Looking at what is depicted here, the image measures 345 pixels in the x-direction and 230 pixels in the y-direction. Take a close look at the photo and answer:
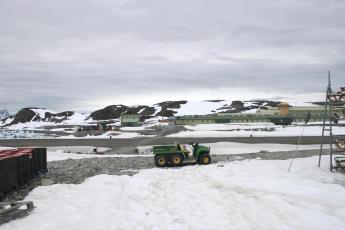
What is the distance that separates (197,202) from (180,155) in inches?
435

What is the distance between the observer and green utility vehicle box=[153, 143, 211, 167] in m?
23.2

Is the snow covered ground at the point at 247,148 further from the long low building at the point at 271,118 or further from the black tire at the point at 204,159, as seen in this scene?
the long low building at the point at 271,118

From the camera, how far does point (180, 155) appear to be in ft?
76.7

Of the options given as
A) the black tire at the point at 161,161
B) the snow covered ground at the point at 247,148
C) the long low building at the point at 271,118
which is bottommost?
the snow covered ground at the point at 247,148

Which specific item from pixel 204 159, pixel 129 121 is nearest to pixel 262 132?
pixel 204 159

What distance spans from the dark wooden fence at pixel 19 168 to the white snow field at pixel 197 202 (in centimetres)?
108

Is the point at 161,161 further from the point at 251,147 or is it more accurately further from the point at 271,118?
the point at 271,118

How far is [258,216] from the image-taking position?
10352 millimetres

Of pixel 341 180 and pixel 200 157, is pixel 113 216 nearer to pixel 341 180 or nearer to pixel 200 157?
pixel 341 180

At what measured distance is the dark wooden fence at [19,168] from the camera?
47.3 ft

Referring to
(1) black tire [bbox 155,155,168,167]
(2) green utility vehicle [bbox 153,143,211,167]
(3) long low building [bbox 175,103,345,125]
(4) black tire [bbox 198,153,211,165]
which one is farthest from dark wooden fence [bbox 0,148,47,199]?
(3) long low building [bbox 175,103,345,125]

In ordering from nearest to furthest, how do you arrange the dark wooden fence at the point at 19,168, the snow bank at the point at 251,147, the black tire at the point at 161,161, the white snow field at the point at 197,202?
the white snow field at the point at 197,202, the dark wooden fence at the point at 19,168, the black tire at the point at 161,161, the snow bank at the point at 251,147

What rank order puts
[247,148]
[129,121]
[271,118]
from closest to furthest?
[247,148] < [271,118] < [129,121]

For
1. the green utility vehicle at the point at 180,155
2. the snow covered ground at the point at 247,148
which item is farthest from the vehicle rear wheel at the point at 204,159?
the snow covered ground at the point at 247,148
